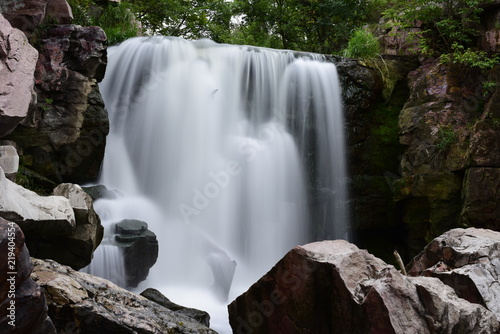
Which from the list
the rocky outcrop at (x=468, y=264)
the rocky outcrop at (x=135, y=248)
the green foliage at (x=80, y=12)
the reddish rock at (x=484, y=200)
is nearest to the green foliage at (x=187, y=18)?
the green foliage at (x=80, y=12)

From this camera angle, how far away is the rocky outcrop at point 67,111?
7328 mm

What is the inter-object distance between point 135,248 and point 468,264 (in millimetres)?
4083

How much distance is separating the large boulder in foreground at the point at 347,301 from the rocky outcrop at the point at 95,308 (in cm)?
66

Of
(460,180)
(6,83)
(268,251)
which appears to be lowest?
(268,251)

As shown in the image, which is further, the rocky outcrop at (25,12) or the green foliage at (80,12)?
the green foliage at (80,12)

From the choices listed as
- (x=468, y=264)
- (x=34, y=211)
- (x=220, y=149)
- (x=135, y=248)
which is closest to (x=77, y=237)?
(x=34, y=211)

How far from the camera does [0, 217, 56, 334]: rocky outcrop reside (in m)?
2.86

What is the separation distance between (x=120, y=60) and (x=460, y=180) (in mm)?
7034

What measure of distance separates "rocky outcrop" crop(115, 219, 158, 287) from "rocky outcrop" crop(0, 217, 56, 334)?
318 centimetres

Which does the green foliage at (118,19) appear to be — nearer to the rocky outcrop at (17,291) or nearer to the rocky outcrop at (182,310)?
the rocky outcrop at (182,310)

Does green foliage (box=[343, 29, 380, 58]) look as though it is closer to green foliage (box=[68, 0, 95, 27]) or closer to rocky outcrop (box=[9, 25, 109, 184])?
rocky outcrop (box=[9, 25, 109, 184])

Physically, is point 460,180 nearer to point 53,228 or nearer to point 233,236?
point 233,236

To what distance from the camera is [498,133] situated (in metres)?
8.38

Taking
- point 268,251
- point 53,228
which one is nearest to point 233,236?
point 268,251
